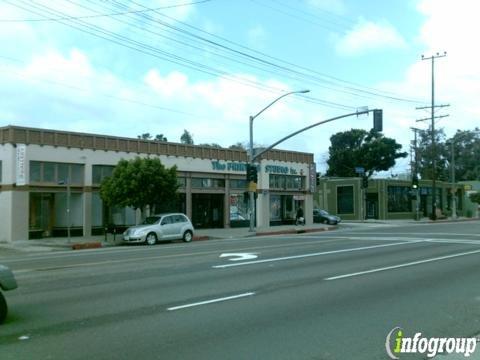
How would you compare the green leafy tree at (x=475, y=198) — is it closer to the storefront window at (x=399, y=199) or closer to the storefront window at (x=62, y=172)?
the storefront window at (x=399, y=199)

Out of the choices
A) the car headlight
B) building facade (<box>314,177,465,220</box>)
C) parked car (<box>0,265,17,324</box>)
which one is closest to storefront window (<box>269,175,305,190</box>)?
building facade (<box>314,177,465,220</box>)

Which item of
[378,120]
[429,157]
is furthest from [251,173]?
[429,157]

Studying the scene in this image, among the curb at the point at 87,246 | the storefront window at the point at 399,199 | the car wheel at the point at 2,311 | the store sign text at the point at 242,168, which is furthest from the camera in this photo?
the storefront window at the point at 399,199

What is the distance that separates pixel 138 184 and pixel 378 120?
1284 centimetres

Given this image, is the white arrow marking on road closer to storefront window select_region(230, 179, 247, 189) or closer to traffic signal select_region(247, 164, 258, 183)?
traffic signal select_region(247, 164, 258, 183)

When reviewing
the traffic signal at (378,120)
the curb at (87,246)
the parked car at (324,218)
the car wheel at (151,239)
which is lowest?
the curb at (87,246)

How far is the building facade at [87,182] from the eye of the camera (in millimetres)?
27406

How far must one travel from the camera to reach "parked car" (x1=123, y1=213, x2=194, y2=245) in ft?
86.6

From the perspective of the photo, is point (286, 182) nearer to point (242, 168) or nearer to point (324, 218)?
point (242, 168)

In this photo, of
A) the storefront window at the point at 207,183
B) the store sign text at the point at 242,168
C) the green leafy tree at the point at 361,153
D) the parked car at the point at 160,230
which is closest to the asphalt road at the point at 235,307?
the parked car at the point at 160,230

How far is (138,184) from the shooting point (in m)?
27.3

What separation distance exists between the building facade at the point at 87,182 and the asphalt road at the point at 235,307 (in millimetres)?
12975

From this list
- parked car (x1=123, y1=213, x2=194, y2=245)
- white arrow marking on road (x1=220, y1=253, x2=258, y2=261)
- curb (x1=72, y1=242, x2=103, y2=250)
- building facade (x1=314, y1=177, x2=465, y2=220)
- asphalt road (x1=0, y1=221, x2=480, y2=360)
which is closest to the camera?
asphalt road (x1=0, y1=221, x2=480, y2=360)

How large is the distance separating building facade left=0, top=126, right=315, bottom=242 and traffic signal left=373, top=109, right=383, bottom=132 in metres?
12.1
